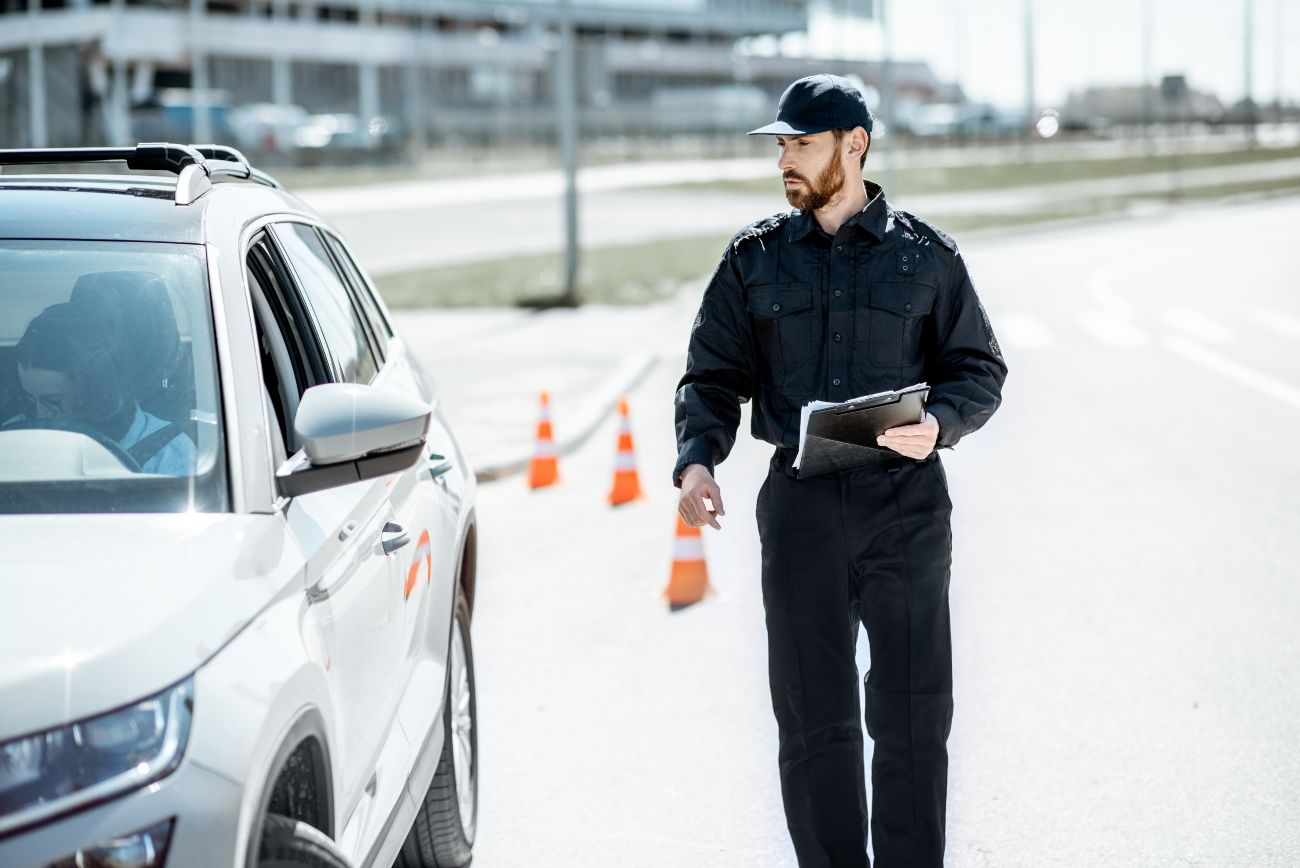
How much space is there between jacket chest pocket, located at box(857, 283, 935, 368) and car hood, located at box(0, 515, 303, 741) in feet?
4.68

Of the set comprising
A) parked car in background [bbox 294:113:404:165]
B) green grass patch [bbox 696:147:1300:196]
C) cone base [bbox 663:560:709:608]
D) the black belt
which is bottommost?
cone base [bbox 663:560:709:608]

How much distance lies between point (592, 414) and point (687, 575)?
548cm

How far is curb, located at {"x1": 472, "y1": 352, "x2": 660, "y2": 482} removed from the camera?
423 inches

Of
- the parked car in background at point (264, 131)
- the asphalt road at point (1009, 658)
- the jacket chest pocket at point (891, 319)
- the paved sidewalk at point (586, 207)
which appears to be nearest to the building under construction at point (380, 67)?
the parked car in background at point (264, 131)

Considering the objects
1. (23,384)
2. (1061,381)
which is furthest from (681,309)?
(23,384)

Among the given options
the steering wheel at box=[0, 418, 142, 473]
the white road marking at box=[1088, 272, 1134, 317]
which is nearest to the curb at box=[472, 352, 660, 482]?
the steering wheel at box=[0, 418, 142, 473]

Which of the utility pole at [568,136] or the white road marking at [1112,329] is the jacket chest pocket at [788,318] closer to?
the white road marking at [1112,329]

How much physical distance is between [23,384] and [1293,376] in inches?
545

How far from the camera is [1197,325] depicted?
20.1 meters

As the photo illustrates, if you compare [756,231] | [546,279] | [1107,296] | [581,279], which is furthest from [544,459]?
[1107,296]

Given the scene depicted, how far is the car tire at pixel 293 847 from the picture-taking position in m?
2.60

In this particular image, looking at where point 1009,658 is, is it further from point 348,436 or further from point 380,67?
point 380,67

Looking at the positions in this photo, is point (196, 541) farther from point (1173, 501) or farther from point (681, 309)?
point (681, 309)

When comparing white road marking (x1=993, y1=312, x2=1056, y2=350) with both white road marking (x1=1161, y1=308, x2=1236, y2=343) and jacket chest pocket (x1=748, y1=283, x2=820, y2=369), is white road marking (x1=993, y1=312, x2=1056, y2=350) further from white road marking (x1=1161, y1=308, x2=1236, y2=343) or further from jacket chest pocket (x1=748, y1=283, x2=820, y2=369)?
jacket chest pocket (x1=748, y1=283, x2=820, y2=369)
